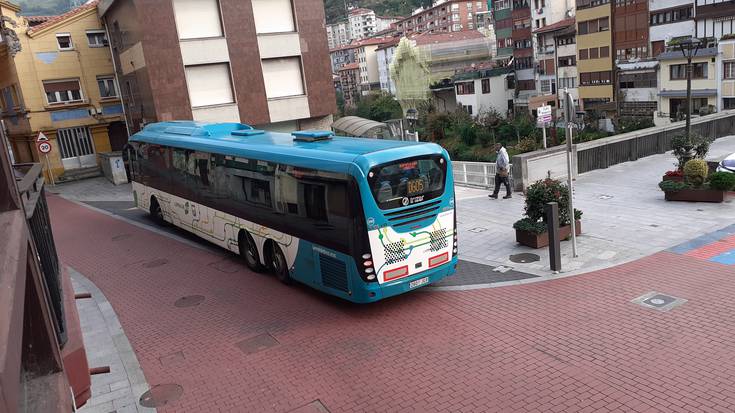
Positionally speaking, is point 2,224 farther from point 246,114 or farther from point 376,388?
point 246,114

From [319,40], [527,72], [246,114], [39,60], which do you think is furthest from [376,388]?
[527,72]

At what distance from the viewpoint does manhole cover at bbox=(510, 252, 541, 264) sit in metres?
12.0

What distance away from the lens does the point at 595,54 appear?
161 ft

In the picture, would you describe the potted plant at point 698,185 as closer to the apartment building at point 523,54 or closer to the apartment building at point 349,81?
the apartment building at point 523,54

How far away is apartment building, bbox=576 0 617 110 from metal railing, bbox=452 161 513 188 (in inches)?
1253

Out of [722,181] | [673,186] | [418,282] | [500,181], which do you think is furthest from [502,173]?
[418,282]

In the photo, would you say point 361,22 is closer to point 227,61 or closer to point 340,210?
point 227,61

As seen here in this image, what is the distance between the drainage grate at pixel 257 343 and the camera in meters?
9.20

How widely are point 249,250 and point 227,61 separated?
15070 mm

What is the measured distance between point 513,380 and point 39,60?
31513 mm

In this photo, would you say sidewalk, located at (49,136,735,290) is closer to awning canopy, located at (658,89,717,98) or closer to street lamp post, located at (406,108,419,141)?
awning canopy, located at (658,89,717,98)

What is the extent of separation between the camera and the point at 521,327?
905 centimetres

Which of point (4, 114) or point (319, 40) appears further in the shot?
point (4, 114)

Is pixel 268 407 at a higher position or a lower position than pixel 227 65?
lower
